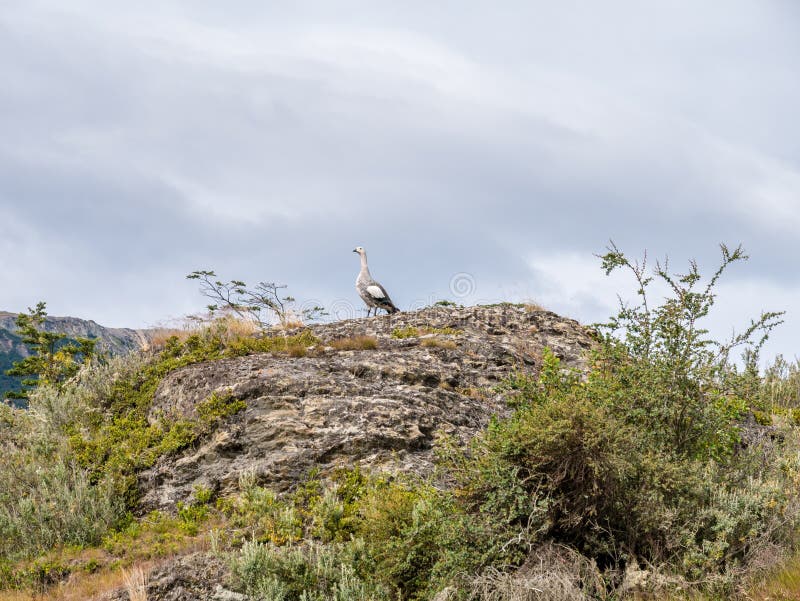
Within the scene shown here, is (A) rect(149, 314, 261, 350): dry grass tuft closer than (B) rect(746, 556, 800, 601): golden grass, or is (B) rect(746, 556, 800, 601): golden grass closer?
(B) rect(746, 556, 800, 601): golden grass

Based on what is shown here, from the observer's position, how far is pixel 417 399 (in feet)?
36.6

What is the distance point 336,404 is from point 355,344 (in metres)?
2.98

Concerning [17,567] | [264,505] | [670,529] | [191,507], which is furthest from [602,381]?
[17,567]

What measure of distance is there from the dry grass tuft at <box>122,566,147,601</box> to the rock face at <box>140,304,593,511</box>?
1.84 meters

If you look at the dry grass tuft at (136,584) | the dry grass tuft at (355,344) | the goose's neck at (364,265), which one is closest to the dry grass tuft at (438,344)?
the dry grass tuft at (355,344)

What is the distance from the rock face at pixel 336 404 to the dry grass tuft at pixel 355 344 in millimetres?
102

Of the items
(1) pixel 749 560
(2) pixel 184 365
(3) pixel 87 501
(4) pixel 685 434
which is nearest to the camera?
(1) pixel 749 560

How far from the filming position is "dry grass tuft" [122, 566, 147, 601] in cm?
762

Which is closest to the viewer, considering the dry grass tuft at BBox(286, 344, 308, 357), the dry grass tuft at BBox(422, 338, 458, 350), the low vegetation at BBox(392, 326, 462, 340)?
the dry grass tuft at BBox(286, 344, 308, 357)

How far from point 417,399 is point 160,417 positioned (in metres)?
4.48

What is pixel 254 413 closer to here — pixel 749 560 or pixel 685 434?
pixel 685 434

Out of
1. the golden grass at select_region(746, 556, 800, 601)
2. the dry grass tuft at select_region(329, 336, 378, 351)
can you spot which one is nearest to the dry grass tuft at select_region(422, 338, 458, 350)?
the dry grass tuft at select_region(329, 336, 378, 351)

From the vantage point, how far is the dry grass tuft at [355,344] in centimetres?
1345

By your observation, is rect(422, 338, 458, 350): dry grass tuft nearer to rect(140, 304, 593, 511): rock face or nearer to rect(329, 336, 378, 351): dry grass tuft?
rect(140, 304, 593, 511): rock face
